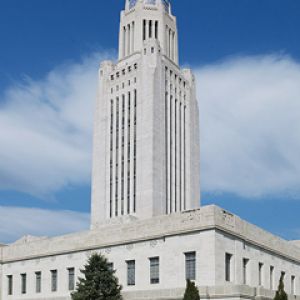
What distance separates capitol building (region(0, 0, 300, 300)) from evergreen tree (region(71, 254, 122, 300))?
184 centimetres

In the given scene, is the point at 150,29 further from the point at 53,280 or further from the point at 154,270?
the point at 154,270

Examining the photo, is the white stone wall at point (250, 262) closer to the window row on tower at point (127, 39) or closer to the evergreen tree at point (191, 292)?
the evergreen tree at point (191, 292)

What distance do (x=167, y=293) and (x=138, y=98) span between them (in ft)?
118

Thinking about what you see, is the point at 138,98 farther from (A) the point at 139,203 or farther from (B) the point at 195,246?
(B) the point at 195,246

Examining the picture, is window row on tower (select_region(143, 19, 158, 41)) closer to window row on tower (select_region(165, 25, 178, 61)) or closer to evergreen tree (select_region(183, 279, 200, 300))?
window row on tower (select_region(165, 25, 178, 61))

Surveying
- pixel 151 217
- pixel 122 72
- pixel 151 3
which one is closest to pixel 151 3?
pixel 151 3

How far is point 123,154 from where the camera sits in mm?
68188

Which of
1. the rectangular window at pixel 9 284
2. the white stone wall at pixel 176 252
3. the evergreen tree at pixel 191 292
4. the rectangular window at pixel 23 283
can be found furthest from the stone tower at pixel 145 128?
the evergreen tree at pixel 191 292

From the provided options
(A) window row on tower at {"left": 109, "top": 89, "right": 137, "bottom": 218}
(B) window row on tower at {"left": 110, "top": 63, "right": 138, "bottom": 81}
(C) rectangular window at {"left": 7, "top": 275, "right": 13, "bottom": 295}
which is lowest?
(C) rectangular window at {"left": 7, "top": 275, "right": 13, "bottom": 295}

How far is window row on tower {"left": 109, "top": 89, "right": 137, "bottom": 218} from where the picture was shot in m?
65.8

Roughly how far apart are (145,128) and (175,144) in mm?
4943

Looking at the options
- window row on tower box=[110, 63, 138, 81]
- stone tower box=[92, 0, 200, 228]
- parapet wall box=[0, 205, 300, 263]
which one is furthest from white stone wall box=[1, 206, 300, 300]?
window row on tower box=[110, 63, 138, 81]

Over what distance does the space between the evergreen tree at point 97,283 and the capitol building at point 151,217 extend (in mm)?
1840

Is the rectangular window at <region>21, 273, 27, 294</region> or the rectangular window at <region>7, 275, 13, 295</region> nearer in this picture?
the rectangular window at <region>21, 273, 27, 294</region>
